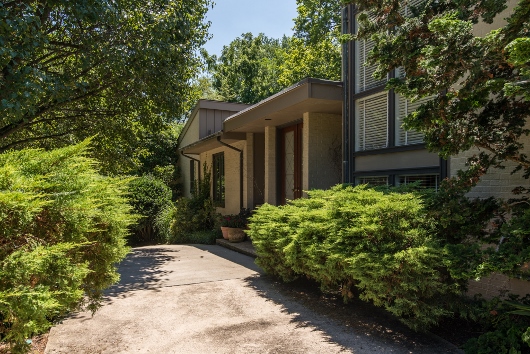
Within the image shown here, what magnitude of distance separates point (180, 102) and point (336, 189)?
4.70m

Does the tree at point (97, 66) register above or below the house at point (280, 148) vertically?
above

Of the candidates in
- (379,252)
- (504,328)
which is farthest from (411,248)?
(504,328)

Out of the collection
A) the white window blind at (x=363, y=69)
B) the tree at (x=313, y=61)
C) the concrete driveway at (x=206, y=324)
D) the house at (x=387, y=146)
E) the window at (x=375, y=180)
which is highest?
the tree at (x=313, y=61)

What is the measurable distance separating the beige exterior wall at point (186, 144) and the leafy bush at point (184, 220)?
129 inches

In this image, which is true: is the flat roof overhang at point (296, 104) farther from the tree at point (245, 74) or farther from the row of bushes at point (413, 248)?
the tree at point (245, 74)

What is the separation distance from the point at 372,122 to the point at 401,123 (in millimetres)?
622

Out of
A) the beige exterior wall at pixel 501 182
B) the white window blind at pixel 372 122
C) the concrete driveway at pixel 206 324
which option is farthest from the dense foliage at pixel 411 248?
the white window blind at pixel 372 122

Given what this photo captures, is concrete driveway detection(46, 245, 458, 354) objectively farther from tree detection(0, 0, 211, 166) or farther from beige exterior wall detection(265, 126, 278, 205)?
beige exterior wall detection(265, 126, 278, 205)

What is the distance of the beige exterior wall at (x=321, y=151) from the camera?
7.40m

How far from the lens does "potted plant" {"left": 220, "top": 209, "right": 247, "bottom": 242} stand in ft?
31.3

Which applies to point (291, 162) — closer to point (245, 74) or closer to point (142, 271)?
point (142, 271)

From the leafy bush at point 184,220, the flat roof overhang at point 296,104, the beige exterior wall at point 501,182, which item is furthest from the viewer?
the leafy bush at point 184,220

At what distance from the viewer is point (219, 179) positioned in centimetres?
1329

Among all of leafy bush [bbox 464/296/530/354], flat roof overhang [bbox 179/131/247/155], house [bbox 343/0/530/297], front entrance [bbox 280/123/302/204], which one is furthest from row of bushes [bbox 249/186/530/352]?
flat roof overhang [bbox 179/131/247/155]
